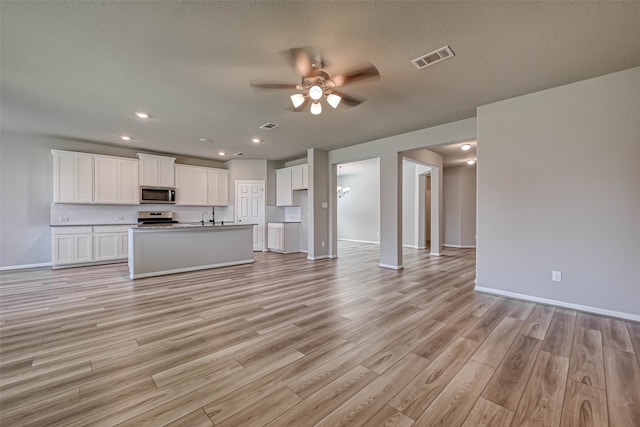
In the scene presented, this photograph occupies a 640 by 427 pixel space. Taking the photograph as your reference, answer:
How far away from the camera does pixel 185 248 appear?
5.05 meters

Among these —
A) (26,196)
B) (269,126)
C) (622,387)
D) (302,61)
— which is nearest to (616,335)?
(622,387)

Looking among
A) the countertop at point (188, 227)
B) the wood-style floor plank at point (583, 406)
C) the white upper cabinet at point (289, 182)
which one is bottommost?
the wood-style floor plank at point (583, 406)

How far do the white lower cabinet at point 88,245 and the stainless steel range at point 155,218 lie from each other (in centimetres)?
59

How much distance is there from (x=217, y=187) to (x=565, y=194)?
7.58 meters

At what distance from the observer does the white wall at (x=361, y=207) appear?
32.9ft

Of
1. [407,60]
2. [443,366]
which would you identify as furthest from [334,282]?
[407,60]

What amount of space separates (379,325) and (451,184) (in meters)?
7.63

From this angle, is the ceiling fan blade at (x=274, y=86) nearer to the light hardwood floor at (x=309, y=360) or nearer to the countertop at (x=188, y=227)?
the light hardwood floor at (x=309, y=360)

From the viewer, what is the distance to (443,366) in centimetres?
199

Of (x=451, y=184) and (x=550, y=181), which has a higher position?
(x=451, y=184)

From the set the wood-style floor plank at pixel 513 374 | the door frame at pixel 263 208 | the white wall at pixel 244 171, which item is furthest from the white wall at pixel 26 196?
the wood-style floor plank at pixel 513 374

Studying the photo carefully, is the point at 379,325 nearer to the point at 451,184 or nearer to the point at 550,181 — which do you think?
the point at 550,181

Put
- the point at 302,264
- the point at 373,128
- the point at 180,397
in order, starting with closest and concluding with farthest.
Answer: the point at 180,397, the point at 373,128, the point at 302,264

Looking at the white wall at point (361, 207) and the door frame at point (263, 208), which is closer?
the door frame at point (263, 208)
